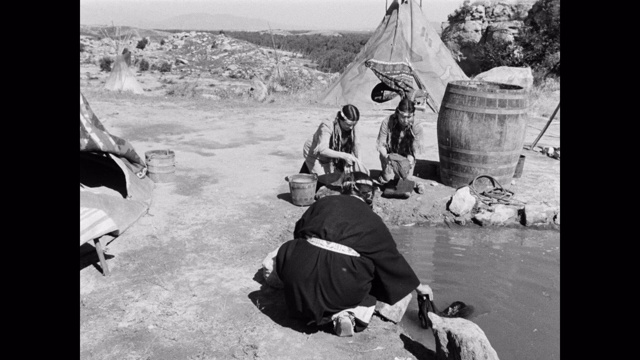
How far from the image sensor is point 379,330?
3.83m

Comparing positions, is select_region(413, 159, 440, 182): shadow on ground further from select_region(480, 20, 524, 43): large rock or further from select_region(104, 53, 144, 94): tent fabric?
select_region(480, 20, 524, 43): large rock

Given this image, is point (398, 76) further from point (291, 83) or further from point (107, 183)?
point (107, 183)

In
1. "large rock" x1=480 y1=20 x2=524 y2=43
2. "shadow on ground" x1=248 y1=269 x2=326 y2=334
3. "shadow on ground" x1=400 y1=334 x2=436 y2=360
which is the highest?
"large rock" x1=480 y1=20 x2=524 y2=43

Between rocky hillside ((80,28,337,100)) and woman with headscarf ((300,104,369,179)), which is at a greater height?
rocky hillside ((80,28,337,100))

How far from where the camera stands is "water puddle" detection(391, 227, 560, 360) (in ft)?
13.1

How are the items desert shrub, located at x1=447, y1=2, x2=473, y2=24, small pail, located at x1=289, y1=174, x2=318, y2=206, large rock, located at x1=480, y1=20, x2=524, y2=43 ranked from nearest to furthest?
small pail, located at x1=289, y1=174, x2=318, y2=206, large rock, located at x1=480, y1=20, x2=524, y2=43, desert shrub, located at x1=447, y1=2, x2=473, y2=24

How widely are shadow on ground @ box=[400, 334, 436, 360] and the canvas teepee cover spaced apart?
9.84 meters

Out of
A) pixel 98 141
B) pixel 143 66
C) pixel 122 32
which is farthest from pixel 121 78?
pixel 122 32

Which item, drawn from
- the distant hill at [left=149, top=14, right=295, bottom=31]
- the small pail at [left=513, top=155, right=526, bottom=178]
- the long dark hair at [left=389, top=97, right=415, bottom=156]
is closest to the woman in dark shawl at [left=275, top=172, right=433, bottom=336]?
the long dark hair at [left=389, top=97, right=415, bottom=156]

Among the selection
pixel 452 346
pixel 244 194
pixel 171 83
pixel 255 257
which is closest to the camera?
pixel 452 346

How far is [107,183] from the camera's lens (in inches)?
271

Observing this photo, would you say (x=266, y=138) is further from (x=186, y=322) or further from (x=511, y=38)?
(x=511, y=38)

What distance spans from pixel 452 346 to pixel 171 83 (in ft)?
67.7
